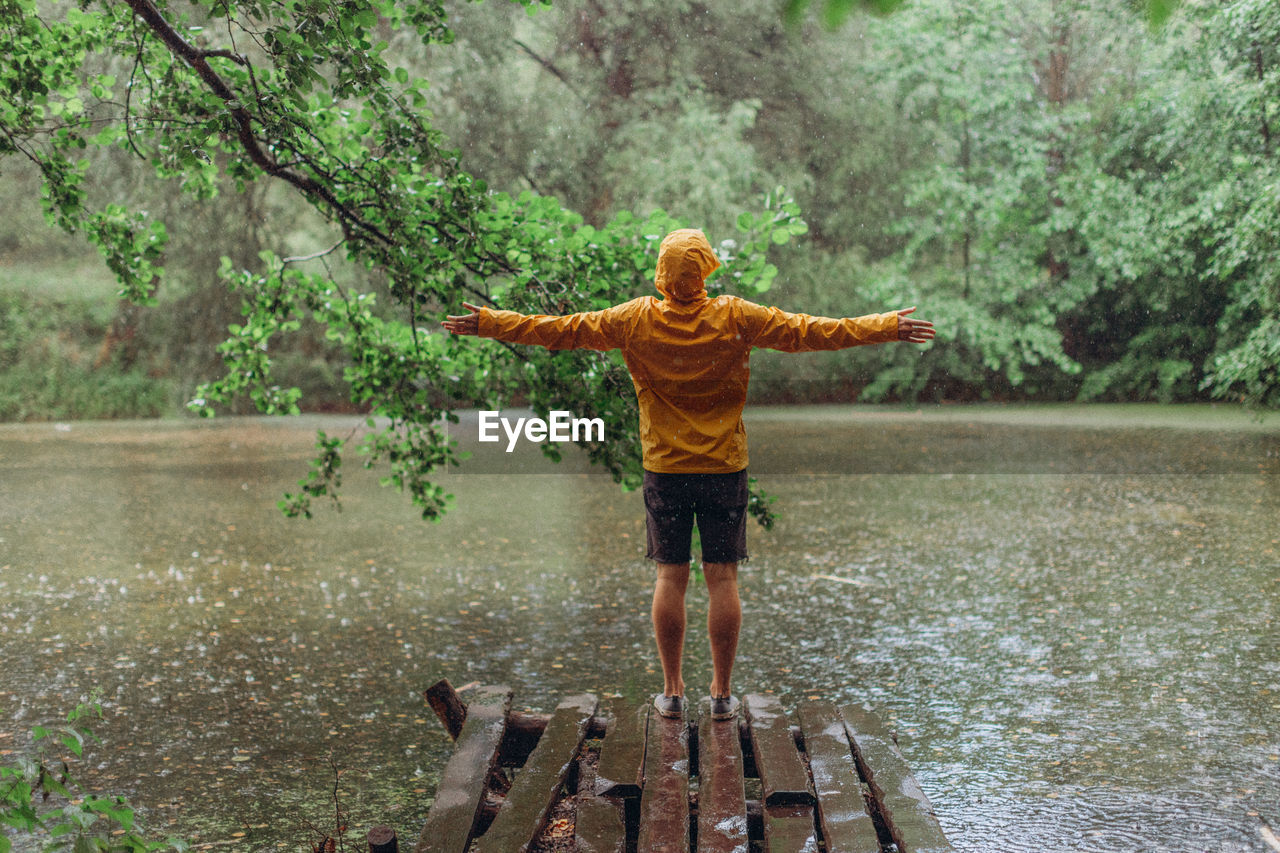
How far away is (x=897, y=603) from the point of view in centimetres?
701

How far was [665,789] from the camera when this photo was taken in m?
3.38

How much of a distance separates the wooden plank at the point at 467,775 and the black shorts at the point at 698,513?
2.73 ft

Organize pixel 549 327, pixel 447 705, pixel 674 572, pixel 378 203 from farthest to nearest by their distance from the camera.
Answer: pixel 378 203 → pixel 447 705 → pixel 674 572 → pixel 549 327

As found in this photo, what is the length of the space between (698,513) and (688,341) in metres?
0.61

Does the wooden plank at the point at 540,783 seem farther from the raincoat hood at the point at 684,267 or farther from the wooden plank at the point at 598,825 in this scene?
the raincoat hood at the point at 684,267

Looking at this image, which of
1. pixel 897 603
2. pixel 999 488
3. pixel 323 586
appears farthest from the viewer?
pixel 999 488

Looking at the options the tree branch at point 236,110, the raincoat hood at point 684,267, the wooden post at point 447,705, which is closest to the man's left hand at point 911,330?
the raincoat hood at point 684,267

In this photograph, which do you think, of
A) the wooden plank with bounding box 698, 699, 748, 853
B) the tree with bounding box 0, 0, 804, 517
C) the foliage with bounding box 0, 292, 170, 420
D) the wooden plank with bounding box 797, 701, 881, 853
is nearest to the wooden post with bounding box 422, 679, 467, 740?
the wooden plank with bounding box 698, 699, 748, 853

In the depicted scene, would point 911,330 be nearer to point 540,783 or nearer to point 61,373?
point 540,783

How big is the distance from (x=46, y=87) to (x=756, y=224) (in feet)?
10.9

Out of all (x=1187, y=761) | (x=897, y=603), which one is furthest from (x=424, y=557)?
(x=1187, y=761)

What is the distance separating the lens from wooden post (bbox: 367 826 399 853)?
2938mm

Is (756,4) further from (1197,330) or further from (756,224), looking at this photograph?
(756,224)

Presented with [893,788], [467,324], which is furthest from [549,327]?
[893,788]
